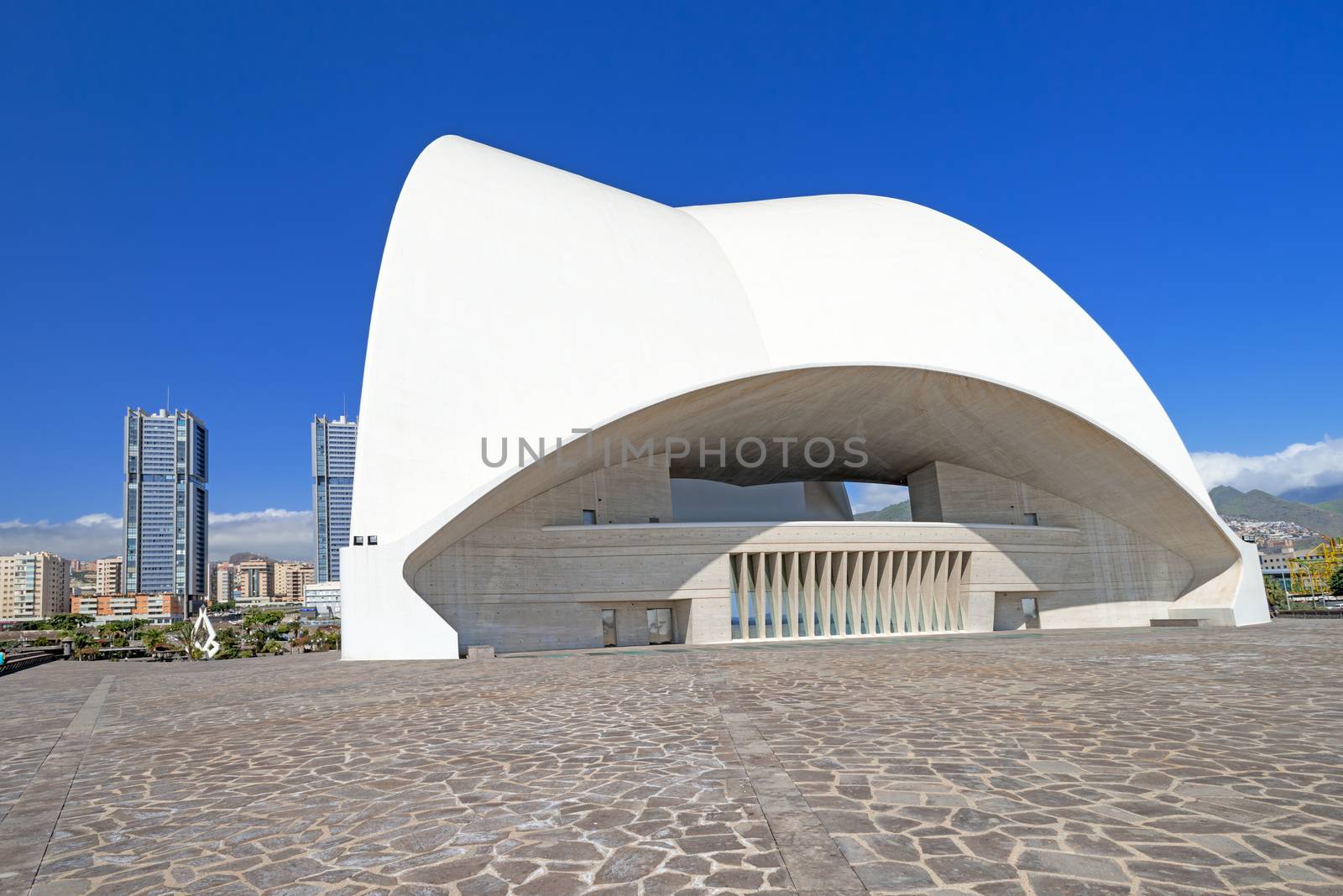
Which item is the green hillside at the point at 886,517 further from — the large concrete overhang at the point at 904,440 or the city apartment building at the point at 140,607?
the city apartment building at the point at 140,607

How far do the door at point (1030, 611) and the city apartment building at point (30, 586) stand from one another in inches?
6304

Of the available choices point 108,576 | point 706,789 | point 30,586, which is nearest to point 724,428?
point 706,789

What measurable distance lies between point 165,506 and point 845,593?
466 feet

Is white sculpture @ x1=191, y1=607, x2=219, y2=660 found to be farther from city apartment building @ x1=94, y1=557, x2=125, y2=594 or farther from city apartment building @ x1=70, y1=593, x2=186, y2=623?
city apartment building @ x1=94, y1=557, x2=125, y2=594

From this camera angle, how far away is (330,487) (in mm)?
162250

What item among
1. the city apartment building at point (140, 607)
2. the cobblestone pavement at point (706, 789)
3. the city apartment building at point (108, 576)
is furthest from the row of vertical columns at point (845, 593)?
the city apartment building at point (108, 576)

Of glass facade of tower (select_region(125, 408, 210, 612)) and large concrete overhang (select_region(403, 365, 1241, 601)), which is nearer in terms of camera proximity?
large concrete overhang (select_region(403, 365, 1241, 601))

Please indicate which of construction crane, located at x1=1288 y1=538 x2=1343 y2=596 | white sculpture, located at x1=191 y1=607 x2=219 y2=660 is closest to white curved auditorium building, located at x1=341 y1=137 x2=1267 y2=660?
white sculpture, located at x1=191 y1=607 x2=219 y2=660

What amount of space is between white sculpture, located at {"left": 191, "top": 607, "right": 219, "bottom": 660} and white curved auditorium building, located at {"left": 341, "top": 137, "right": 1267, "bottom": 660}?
809 centimetres

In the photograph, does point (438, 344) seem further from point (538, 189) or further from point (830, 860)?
point (830, 860)

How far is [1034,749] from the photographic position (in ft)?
19.5

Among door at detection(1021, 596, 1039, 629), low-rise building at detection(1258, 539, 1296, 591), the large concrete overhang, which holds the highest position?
the large concrete overhang

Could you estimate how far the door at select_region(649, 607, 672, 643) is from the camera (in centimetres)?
2425

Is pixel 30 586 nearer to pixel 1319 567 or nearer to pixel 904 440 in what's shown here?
pixel 904 440
